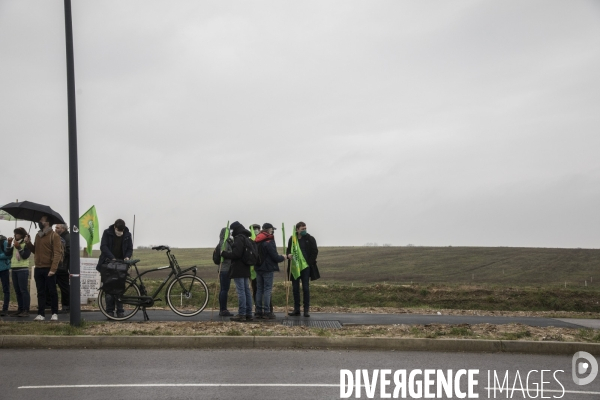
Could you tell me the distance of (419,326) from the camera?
12.4 m

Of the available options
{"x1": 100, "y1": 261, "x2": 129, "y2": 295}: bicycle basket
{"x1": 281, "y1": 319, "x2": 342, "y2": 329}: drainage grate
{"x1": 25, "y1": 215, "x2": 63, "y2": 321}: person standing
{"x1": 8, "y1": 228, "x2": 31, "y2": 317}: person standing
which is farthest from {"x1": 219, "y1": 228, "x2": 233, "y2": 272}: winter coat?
{"x1": 8, "y1": 228, "x2": 31, "y2": 317}: person standing

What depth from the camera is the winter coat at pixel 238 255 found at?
12891mm

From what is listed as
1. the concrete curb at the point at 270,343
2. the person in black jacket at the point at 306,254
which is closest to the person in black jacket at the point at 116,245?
the concrete curb at the point at 270,343

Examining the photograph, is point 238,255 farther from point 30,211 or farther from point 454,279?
point 454,279

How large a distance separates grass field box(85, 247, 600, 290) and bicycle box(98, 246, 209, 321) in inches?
937

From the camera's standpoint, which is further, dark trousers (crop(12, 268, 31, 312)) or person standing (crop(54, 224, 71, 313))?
person standing (crop(54, 224, 71, 313))

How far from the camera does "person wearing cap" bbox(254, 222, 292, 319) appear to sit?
44.5 feet

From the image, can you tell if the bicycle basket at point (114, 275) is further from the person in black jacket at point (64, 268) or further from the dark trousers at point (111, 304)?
the person in black jacket at point (64, 268)

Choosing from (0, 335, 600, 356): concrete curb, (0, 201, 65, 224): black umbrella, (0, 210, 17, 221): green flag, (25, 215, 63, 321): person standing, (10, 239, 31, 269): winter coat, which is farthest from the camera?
(0, 210, 17, 221): green flag

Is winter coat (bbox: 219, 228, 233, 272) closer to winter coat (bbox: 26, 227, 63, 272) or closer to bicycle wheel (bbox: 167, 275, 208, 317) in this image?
bicycle wheel (bbox: 167, 275, 208, 317)

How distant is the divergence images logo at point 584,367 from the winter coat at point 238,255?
236 inches

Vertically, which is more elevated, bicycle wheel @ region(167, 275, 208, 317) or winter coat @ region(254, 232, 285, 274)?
winter coat @ region(254, 232, 285, 274)

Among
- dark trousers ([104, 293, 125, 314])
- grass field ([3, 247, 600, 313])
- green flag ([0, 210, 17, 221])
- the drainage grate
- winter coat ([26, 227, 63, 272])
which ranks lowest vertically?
grass field ([3, 247, 600, 313])

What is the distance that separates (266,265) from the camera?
13.7m
